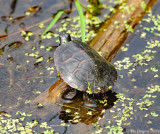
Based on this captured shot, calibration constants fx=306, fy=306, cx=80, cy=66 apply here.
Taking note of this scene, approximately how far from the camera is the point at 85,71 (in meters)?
3.71

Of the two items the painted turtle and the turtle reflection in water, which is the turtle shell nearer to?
the painted turtle

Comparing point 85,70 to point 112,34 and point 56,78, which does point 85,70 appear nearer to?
point 56,78

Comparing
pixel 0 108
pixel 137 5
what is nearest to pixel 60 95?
pixel 0 108

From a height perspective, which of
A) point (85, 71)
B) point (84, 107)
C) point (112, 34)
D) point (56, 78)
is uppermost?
point (112, 34)

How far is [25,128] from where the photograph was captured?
355 centimetres

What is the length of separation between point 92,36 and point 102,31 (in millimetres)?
301

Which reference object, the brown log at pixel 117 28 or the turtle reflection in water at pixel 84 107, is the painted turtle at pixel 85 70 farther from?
the brown log at pixel 117 28

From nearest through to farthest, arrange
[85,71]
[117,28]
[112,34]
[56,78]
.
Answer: [85,71] → [56,78] → [112,34] → [117,28]

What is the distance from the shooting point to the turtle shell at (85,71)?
368cm

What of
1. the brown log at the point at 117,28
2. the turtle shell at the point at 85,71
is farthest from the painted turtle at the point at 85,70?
the brown log at the point at 117,28

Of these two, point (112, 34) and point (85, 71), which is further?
point (112, 34)

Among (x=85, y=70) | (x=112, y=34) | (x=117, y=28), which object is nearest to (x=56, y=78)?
(x=85, y=70)

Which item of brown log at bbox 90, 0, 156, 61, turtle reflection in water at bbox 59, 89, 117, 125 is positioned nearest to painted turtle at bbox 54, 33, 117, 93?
turtle reflection in water at bbox 59, 89, 117, 125

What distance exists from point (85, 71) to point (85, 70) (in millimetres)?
13
